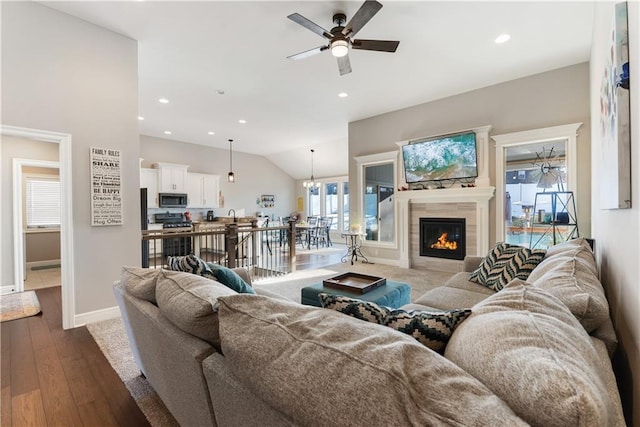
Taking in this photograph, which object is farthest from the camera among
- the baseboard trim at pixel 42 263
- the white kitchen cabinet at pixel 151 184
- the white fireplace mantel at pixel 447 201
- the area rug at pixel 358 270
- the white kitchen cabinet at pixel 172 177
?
the white kitchen cabinet at pixel 172 177

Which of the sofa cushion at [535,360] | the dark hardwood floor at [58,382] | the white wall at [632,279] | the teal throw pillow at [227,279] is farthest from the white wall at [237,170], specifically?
the white wall at [632,279]

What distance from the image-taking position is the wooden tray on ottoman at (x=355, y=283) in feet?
8.65

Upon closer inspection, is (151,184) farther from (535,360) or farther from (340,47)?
(535,360)

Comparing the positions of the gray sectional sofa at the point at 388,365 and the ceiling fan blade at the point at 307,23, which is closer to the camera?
the gray sectional sofa at the point at 388,365

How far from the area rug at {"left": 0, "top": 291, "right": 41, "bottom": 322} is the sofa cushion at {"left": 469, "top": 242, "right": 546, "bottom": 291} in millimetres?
4952

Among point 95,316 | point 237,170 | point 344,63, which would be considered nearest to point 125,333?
point 95,316

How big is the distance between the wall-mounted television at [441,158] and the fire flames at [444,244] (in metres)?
1.07

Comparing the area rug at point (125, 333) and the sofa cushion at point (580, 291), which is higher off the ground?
the sofa cushion at point (580, 291)

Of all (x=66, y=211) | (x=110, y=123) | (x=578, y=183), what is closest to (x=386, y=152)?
(x=578, y=183)

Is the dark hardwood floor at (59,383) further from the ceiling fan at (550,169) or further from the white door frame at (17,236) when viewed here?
the ceiling fan at (550,169)

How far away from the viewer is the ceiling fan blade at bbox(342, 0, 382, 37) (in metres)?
2.27

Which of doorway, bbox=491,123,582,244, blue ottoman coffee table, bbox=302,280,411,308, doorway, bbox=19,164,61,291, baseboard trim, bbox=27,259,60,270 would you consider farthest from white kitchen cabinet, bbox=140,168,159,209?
doorway, bbox=491,123,582,244

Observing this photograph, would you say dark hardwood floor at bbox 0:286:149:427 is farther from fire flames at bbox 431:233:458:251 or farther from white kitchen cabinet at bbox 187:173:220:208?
white kitchen cabinet at bbox 187:173:220:208

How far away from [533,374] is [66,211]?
12.6 ft
